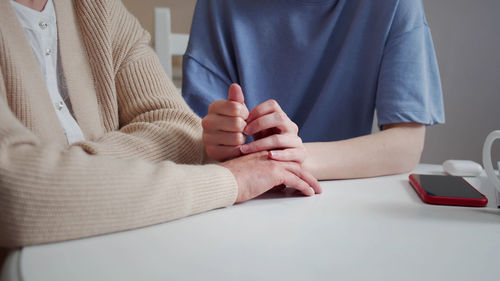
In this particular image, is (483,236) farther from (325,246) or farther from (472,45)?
(472,45)

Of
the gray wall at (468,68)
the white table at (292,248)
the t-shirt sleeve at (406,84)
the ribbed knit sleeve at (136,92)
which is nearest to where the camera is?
the white table at (292,248)

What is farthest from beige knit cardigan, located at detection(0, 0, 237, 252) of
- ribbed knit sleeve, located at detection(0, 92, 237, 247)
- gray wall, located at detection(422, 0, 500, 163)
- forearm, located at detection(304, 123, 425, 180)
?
gray wall, located at detection(422, 0, 500, 163)

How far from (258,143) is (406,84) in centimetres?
37

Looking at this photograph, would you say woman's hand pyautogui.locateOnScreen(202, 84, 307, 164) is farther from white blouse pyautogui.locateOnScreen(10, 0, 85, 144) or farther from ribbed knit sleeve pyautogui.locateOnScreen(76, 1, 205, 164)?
white blouse pyautogui.locateOnScreen(10, 0, 85, 144)

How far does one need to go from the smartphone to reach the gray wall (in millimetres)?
960

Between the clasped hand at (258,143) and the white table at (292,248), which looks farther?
the clasped hand at (258,143)

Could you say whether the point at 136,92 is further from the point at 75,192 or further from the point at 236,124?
the point at 75,192

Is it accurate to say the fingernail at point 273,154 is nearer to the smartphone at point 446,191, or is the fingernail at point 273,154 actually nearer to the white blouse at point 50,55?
the smartphone at point 446,191

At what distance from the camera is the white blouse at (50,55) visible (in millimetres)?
689

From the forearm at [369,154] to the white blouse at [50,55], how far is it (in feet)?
1.37

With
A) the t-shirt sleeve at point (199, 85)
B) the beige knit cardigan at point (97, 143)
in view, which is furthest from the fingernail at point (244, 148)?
the t-shirt sleeve at point (199, 85)

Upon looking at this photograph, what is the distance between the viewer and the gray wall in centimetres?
149

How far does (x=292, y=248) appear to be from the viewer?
0.42m

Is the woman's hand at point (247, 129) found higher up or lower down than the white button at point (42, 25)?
lower down
